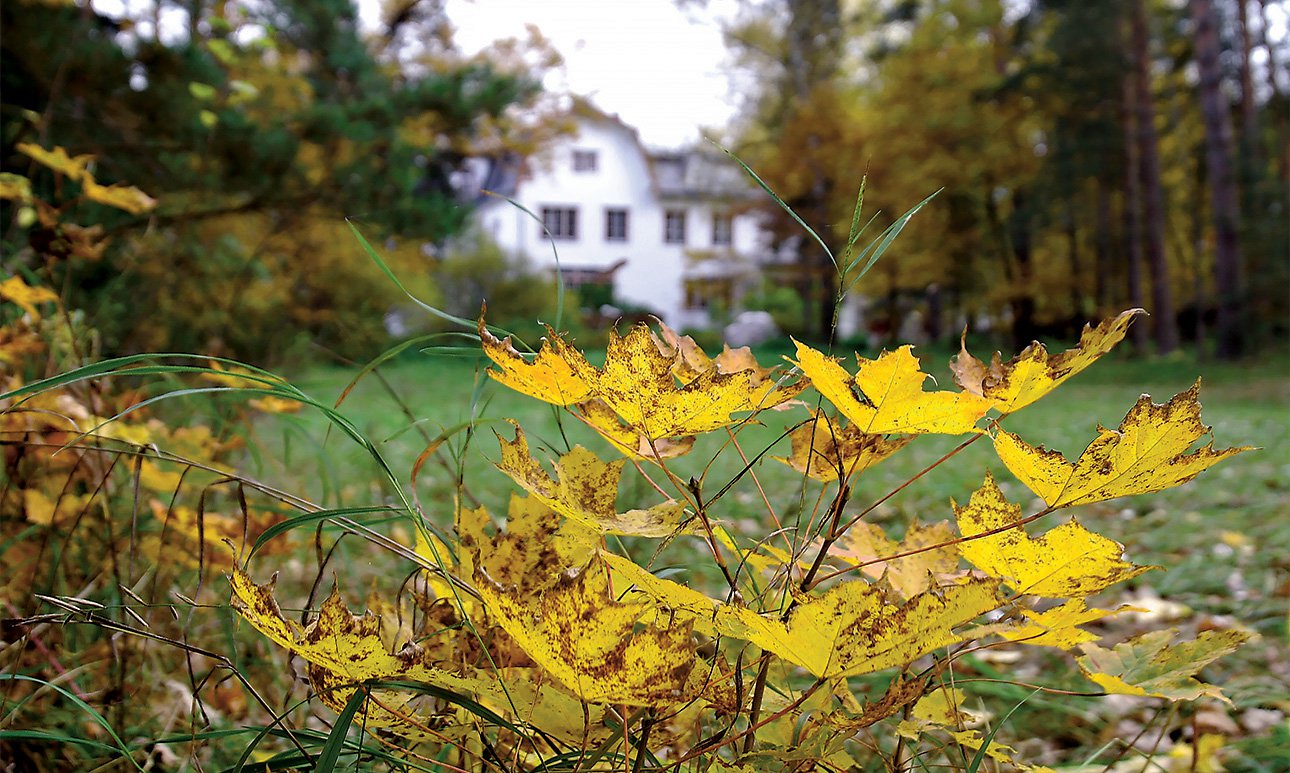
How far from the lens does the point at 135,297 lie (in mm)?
2555

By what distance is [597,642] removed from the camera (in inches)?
11.3

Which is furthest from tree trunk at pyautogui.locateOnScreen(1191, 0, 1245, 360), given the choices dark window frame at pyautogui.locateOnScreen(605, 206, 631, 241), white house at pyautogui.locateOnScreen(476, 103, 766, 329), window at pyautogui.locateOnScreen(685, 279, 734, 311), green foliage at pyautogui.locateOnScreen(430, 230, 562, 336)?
dark window frame at pyautogui.locateOnScreen(605, 206, 631, 241)

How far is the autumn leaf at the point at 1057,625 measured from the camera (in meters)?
0.34

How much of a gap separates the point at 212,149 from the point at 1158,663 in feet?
13.3

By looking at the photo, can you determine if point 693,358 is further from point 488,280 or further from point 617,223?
point 617,223

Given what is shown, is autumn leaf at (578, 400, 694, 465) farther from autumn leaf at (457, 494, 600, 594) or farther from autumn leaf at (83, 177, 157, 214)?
autumn leaf at (83, 177, 157, 214)

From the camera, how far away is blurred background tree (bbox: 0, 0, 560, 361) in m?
2.34

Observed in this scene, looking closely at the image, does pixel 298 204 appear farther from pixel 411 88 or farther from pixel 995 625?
pixel 995 625

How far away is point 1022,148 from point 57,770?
1342 cm

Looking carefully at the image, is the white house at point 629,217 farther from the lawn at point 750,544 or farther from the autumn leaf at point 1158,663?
the autumn leaf at point 1158,663

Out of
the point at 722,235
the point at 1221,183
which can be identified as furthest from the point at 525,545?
the point at 722,235

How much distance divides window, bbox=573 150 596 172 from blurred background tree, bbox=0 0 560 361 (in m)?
14.5

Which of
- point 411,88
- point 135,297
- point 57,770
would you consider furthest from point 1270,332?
point 57,770

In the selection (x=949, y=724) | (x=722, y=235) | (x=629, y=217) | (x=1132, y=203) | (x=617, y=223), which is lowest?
(x=949, y=724)
